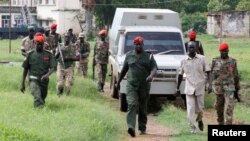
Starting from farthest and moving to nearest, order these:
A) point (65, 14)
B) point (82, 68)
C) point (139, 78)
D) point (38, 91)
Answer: point (65, 14) → point (82, 68) → point (38, 91) → point (139, 78)

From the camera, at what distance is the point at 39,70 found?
12.6 metres

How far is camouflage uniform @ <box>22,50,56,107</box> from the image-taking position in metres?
12.4

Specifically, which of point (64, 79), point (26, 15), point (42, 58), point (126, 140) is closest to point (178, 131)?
point (126, 140)

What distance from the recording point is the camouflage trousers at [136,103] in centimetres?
1153

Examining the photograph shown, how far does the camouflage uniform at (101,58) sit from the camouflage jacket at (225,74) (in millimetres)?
7204

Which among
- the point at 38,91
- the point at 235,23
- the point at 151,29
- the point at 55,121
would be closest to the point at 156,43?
the point at 151,29

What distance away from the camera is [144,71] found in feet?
38.7

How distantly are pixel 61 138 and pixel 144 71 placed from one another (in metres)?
2.98

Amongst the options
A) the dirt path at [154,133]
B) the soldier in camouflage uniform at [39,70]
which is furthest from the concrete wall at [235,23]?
the soldier in camouflage uniform at [39,70]

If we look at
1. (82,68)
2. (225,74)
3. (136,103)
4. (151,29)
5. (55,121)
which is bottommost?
(82,68)

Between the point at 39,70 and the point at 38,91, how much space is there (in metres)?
0.46

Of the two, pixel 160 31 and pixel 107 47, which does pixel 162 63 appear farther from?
pixel 107 47

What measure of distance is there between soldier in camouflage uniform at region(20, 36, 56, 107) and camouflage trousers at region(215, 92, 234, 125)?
3.55m

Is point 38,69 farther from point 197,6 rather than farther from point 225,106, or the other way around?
point 197,6
